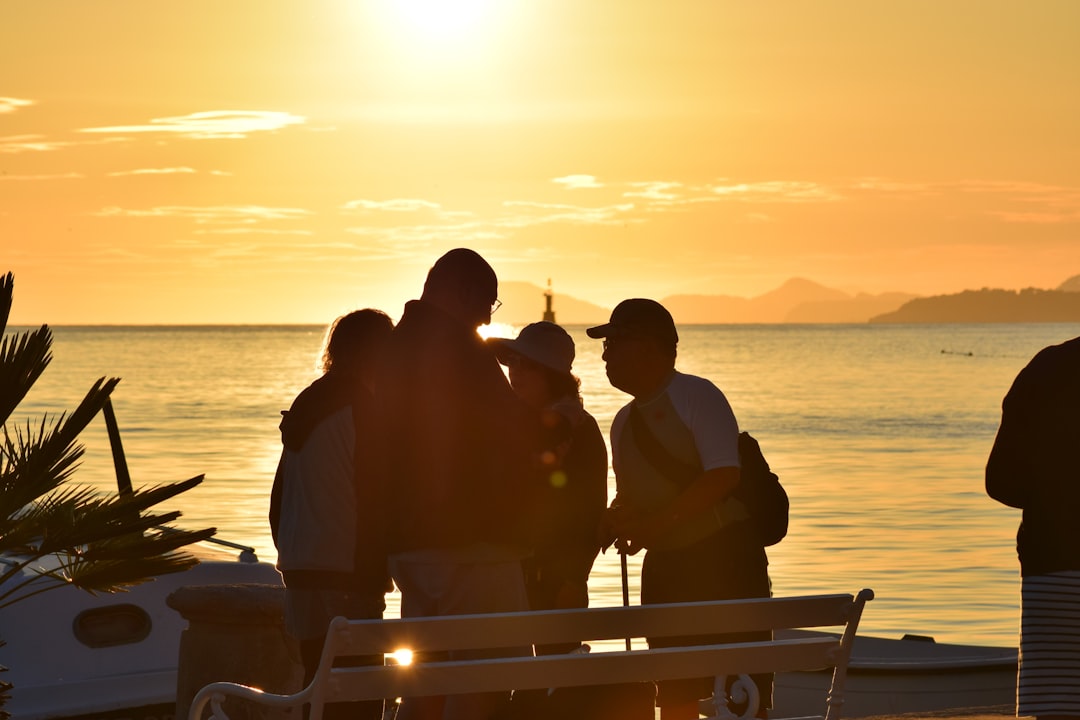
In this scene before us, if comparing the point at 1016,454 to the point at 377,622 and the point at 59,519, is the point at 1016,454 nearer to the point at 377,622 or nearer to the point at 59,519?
the point at 377,622

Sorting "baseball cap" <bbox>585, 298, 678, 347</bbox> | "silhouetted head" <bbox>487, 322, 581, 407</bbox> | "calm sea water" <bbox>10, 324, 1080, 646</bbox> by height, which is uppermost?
"baseball cap" <bbox>585, 298, 678, 347</bbox>

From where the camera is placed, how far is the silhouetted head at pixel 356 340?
598 centimetres

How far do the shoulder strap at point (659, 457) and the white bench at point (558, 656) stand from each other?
771 mm

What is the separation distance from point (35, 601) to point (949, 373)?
402 feet

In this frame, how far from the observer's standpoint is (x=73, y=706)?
31.9 feet

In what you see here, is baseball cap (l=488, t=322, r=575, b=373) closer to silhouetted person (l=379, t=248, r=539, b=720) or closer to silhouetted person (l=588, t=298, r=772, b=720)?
silhouetted person (l=588, t=298, r=772, b=720)

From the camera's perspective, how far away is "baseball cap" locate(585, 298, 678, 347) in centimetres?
595

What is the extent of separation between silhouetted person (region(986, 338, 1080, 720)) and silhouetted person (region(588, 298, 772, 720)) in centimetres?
95

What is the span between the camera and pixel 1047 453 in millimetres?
5168

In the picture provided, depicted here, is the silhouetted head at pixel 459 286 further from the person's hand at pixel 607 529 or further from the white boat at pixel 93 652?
the white boat at pixel 93 652

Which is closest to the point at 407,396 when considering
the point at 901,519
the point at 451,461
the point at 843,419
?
the point at 451,461

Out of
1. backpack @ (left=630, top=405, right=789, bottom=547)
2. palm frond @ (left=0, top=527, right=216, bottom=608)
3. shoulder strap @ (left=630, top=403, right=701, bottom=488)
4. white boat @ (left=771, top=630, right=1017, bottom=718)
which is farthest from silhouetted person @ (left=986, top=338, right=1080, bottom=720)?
white boat @ (left=771, top=630, right=1017, bottom=718)

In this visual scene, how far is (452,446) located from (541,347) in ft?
4.09

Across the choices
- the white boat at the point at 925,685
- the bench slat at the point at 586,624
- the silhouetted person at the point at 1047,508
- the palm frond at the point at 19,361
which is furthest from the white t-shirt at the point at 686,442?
the white boat at the point at 925,685
